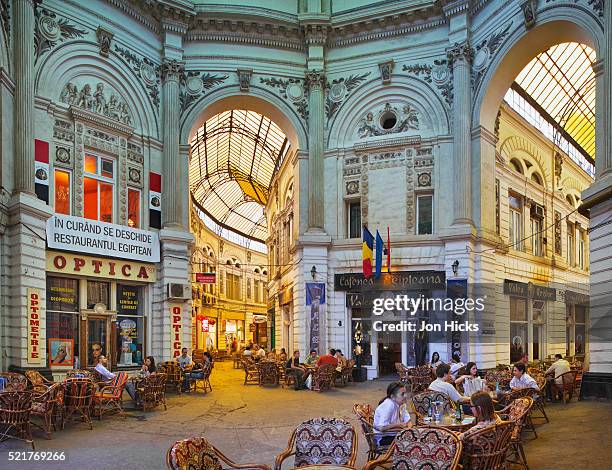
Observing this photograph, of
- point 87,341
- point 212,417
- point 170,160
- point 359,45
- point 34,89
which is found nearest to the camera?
point 212,417

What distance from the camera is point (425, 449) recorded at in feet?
18.2

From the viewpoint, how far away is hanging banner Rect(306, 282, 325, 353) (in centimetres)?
2161

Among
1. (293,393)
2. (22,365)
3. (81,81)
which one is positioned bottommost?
(293,393)

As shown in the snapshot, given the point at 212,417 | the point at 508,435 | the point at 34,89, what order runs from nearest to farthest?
the point at 508,435 < the point at 212,417 < the point at 34,89

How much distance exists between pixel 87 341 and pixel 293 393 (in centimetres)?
650

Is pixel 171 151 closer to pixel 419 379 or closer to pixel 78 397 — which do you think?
pixel 419 379

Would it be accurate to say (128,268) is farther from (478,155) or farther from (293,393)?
(478,155)

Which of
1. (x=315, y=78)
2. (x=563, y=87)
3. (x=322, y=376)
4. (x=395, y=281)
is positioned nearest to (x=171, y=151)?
(x=315, y=78)

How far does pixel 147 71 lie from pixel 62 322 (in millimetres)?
9083

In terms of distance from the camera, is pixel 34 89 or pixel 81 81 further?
pixel 81 81

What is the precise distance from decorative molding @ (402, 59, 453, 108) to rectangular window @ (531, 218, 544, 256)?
7.72 meters

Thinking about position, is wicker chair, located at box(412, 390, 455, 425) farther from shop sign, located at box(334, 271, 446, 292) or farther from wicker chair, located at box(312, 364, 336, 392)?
shop sign, located at box(334, 271, 446, 292)

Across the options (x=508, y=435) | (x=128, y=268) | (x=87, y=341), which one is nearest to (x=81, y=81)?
(x=128, y=268)

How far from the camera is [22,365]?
49.6 ft
